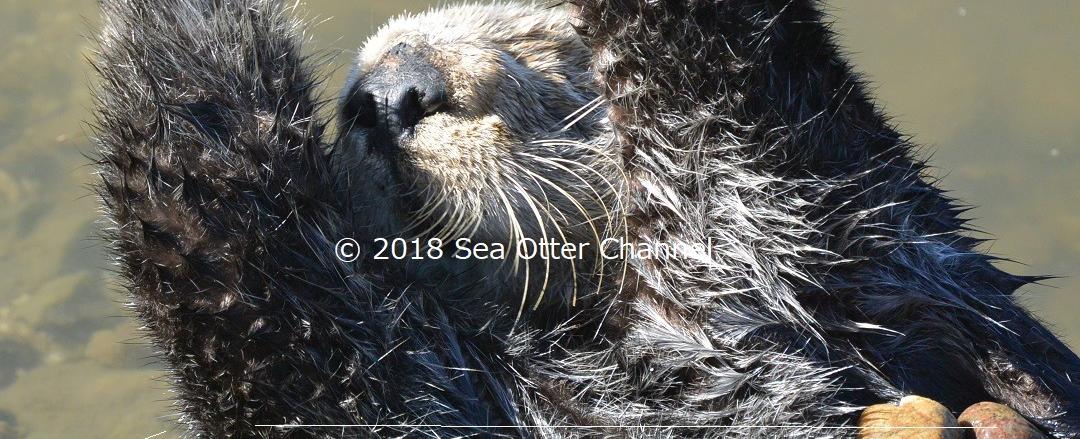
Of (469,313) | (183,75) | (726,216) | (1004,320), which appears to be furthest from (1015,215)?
(183,75)

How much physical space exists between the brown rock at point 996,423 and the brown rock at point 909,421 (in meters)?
0.06

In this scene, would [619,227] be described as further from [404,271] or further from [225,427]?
[225,427]

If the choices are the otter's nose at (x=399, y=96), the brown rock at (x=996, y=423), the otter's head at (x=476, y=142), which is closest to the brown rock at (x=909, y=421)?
the brown rock at (x=996, y=423)

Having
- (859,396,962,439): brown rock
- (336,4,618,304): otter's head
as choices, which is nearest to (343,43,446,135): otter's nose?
(336,4,618,304): otter's head

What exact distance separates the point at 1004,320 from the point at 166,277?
1.89m

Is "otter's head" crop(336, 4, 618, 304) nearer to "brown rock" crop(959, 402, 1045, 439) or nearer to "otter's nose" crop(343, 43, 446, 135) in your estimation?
"otter's nose" crop(343, 43, 446, 135)

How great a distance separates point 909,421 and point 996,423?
189 mm

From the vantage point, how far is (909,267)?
239cm

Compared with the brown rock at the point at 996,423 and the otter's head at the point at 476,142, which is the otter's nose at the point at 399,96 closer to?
the otter's head at the point at 476,142

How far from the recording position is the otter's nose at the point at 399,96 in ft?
7.31

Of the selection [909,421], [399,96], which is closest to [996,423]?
[909,421]

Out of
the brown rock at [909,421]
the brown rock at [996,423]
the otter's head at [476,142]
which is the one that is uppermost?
the otter's head at [476,142]

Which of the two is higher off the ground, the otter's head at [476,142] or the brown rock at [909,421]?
the otter's head at [476,142]

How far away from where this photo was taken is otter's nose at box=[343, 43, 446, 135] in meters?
2.23
